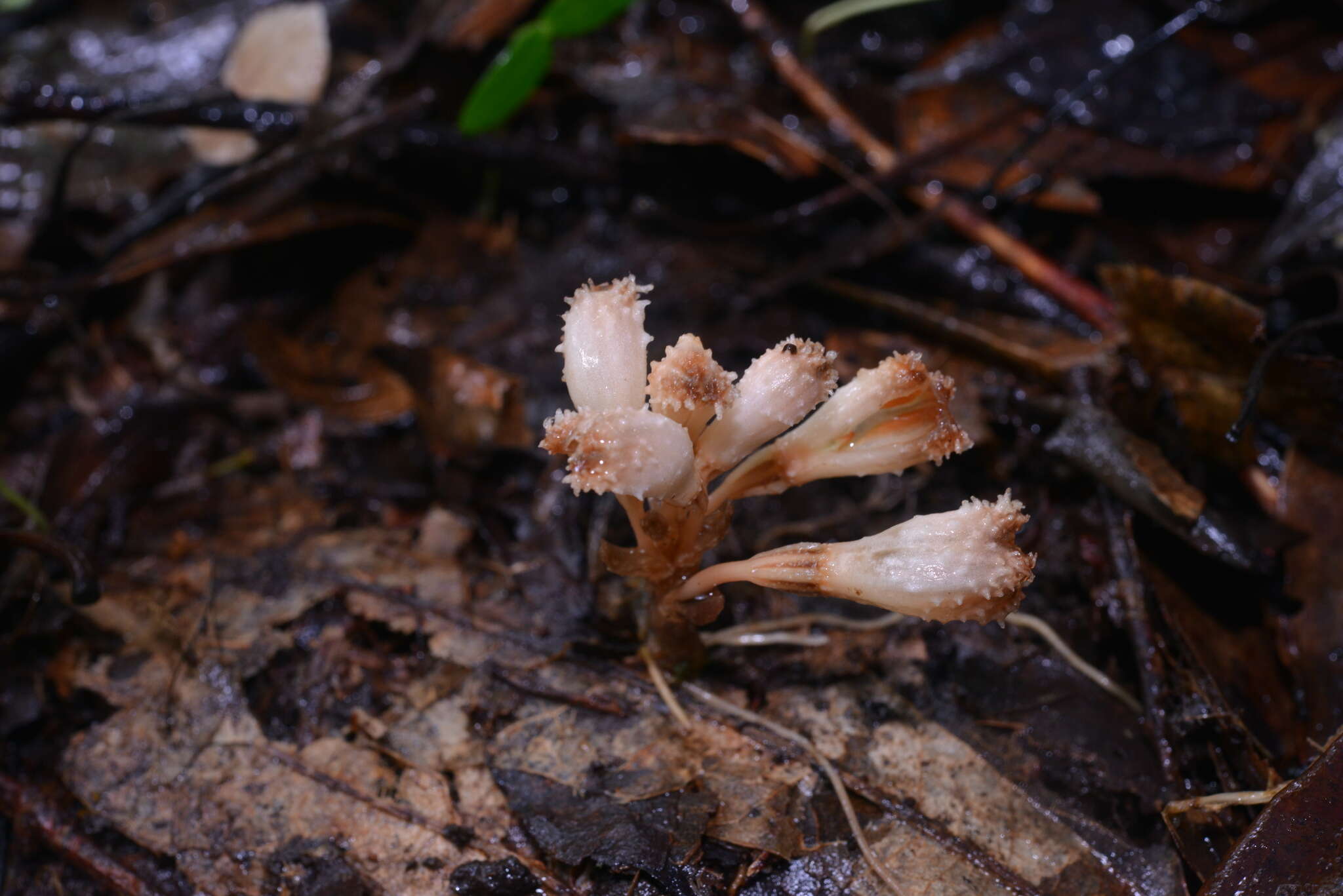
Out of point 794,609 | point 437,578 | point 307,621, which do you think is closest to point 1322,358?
point 794,609

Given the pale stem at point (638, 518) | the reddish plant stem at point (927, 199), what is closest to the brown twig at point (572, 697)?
the pale stem at point (638, 518)

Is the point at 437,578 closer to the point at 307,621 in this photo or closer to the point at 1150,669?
the point at 307,621

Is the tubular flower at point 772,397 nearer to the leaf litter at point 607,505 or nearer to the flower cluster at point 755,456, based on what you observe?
the flower cluster at point 755,456

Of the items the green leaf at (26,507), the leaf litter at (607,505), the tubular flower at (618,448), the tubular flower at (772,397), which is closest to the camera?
the tubular flower at (618,448)

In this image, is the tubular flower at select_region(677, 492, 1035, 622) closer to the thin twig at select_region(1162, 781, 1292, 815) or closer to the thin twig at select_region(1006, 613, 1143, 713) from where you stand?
the thin twig at select_region(1006, 613, 1143, 713)

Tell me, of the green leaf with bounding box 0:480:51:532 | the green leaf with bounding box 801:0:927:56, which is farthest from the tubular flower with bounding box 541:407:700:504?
the green leaf with bounding box 801:0:927:56
